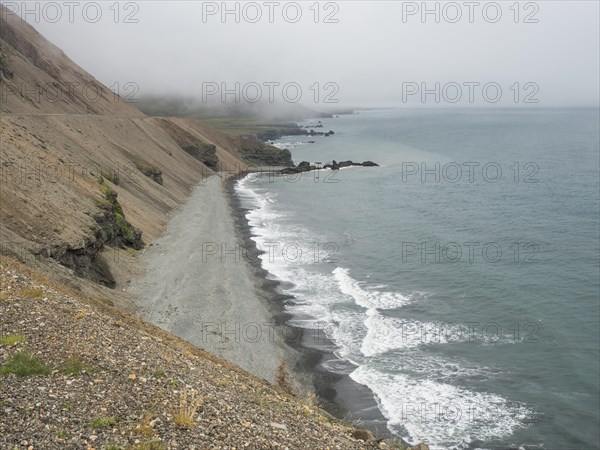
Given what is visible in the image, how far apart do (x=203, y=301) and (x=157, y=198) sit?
3179 centimetres

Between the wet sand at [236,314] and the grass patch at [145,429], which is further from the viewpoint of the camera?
the wet sand at [236,314]

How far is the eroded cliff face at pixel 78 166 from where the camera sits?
106 ft

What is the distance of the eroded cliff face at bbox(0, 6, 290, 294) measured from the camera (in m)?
32.2

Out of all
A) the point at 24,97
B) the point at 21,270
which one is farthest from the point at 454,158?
the point at 21,270

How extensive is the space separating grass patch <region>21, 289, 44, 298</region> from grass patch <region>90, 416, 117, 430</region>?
793 centimetres

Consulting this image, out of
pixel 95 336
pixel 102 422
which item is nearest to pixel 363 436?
pixel 102 422

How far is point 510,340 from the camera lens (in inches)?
1260

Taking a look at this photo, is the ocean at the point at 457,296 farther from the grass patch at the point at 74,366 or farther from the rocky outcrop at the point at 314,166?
the rocky outcrop at the point at 314,166

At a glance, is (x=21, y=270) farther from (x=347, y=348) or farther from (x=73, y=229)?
(x=347, y=348)

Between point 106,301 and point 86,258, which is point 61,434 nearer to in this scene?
point 106,301

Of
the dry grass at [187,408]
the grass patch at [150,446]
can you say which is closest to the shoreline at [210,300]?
the dry grass at [187,408]

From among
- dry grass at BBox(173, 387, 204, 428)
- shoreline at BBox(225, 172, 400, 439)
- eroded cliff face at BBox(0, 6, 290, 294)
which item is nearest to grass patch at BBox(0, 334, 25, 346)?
dry grass at BBox(173, 387, 204, 428)

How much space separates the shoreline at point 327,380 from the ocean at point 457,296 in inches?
20.7

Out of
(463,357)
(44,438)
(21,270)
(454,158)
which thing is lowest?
(463,357)
